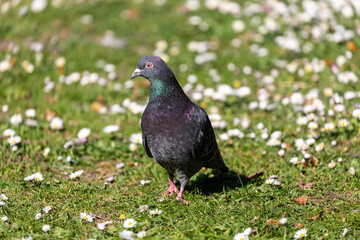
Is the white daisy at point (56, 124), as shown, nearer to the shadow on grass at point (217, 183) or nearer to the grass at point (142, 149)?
the grass at point (142, 149)

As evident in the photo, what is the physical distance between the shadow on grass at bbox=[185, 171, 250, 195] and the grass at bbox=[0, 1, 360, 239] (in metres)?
0.01

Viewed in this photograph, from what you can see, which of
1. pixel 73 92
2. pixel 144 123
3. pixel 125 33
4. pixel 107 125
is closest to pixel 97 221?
pixel 144 123

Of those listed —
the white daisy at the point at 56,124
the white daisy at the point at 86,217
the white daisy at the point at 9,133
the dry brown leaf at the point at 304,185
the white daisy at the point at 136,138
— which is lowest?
the dry brown leaf at the point at 304,185

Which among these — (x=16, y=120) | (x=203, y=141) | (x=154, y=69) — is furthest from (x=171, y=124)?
(x=16, y=120)

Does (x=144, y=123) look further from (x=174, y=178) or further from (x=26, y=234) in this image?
(x=26, y=234)

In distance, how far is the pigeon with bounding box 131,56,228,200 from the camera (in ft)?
13.6

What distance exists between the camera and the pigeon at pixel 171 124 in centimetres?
413

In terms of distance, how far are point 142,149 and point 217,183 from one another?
3.79 ft

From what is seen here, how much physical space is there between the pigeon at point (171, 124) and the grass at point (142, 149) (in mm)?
427

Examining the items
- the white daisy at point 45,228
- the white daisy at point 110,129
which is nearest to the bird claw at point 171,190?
the white daisy at point 45,228

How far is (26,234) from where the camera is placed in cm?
362

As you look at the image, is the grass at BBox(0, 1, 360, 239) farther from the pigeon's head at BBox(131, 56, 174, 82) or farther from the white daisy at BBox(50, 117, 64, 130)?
the pigeon's head at BBox(131, 56, 174, 82)

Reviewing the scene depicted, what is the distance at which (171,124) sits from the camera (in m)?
4.12

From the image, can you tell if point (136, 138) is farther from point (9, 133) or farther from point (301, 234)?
point (301, 234)
